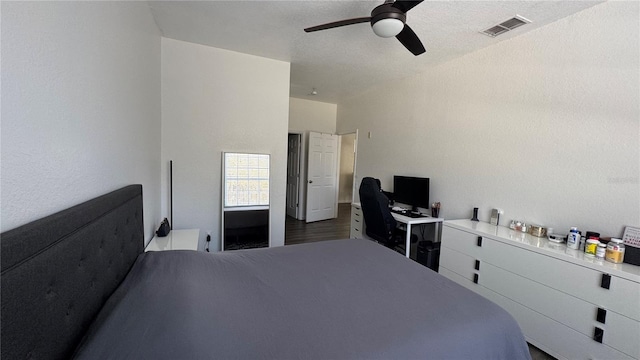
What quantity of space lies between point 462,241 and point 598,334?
3.52 feet

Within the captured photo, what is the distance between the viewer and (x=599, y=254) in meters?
1.80

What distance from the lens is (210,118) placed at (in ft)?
10.6

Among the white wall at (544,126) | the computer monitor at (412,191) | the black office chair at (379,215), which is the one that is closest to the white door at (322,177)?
the computer monitor at (412,191)

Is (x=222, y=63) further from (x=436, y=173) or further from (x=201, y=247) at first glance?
(x=436, y=173)

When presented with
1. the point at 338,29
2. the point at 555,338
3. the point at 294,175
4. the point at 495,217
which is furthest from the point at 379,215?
the point at 294,175

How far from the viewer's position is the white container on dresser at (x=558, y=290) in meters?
1.59

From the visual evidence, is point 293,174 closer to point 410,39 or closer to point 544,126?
point 410,39

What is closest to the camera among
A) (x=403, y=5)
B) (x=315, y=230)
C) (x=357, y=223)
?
(x=403, y=5)

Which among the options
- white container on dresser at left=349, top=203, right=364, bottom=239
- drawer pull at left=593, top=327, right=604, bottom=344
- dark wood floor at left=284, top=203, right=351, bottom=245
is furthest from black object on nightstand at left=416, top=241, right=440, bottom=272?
dark wood floor at left=284, top=203, right=351, bottom=245

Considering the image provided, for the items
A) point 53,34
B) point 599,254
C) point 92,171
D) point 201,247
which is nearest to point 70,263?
point 92,171

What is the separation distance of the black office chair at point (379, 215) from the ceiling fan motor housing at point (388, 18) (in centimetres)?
168

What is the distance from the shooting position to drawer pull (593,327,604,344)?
65.4 inches

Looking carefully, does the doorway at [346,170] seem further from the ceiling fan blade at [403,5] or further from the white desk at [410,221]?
the ceiling fan blade at [403,5]

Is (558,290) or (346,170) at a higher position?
(346,170)
